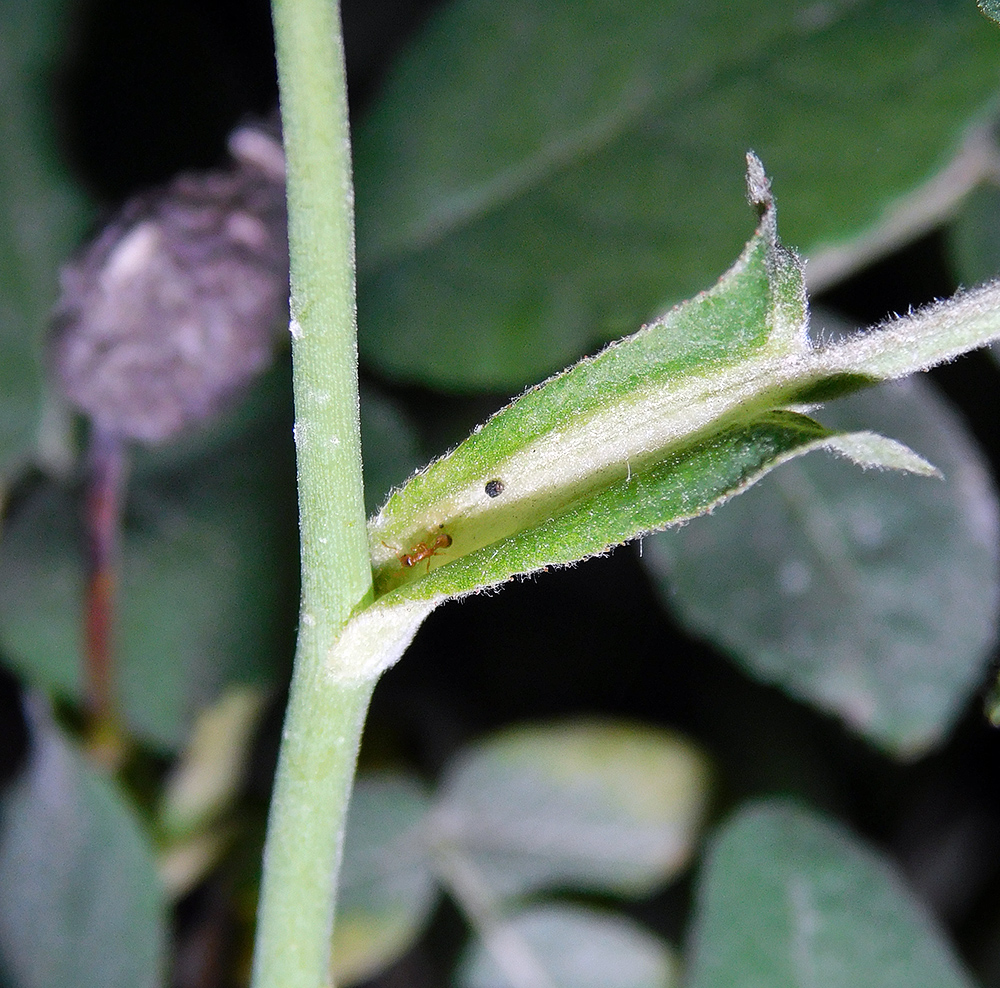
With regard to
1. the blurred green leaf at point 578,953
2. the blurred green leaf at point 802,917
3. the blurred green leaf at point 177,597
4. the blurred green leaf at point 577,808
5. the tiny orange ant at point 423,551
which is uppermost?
the tiny orange ant at point 423,551

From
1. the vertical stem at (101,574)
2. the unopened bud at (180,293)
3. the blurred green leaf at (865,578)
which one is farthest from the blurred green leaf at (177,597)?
the blurred green leaf at (865,578)

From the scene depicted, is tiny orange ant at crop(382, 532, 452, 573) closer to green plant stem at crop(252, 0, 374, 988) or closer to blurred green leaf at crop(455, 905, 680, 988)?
green plant stem at crop(252, 0, 374, 988)

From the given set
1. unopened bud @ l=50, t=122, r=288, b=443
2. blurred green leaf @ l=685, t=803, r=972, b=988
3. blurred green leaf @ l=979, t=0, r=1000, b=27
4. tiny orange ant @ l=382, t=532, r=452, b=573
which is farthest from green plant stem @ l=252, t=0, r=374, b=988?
blurred green leaf @ l=685, t=803, r=972, b=988

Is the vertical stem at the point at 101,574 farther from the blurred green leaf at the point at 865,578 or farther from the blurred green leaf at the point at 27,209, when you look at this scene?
the blurred green leaf at the point at 865,578

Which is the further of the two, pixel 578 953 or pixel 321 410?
pixel 578 953

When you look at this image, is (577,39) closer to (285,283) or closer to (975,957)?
(285,283)

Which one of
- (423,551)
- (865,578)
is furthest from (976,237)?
(423,551)

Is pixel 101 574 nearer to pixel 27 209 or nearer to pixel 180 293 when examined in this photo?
pixel 180 293
